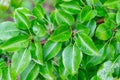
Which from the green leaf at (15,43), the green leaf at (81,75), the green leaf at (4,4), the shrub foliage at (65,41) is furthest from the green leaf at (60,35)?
the green leaf at (4,4)

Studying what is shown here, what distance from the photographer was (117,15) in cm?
128

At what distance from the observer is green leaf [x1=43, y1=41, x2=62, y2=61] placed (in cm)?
129

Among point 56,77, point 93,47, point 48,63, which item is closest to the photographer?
point 93,47

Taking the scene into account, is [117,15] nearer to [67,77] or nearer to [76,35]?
[76,35]

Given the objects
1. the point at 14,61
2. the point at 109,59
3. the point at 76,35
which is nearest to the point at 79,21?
the point at 76,35

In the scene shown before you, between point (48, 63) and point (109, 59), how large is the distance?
0.78ft

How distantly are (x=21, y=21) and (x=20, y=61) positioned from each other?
0.51 feet

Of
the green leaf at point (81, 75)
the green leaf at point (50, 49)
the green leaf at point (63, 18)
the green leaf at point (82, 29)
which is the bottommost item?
the green leaf at point (81, 75)

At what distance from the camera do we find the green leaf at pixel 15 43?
1.26 metres

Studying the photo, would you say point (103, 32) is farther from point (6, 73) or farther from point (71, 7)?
point (6, 73)

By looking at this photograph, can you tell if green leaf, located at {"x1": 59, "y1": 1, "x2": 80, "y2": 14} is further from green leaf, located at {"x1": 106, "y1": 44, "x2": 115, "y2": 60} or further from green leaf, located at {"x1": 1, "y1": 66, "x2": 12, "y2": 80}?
green leaf, located at {"x1": 1, "y1": 66, "x2": 12, "y2": 80}

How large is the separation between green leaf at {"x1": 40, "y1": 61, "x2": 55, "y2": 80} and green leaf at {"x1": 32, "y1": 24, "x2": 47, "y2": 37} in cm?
12

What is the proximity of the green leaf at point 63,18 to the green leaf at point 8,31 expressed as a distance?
163mm

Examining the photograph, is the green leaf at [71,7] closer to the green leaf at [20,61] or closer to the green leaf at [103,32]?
the green leaf at [103,32]
